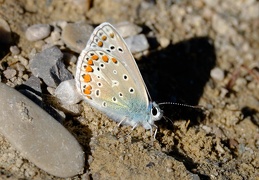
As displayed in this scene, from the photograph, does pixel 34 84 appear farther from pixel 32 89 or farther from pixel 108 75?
pixel 108 75

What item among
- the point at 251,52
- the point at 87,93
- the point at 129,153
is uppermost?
the point at 87,93

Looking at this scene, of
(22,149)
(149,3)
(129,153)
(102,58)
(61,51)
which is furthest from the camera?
(149,3)

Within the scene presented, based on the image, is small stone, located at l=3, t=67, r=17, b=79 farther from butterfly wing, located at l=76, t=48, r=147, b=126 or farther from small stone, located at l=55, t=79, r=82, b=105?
butterfly wing, located at l=76, t=48, r=147, b=126

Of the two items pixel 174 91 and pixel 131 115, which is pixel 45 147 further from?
pixel 174 91

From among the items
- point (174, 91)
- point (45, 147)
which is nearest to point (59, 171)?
point (45, 147)

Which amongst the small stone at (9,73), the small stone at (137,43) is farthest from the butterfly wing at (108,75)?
the small stone at (137,43)

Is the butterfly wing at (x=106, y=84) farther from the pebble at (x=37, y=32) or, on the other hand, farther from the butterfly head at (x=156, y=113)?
the pebble at (x=37, y=32)
